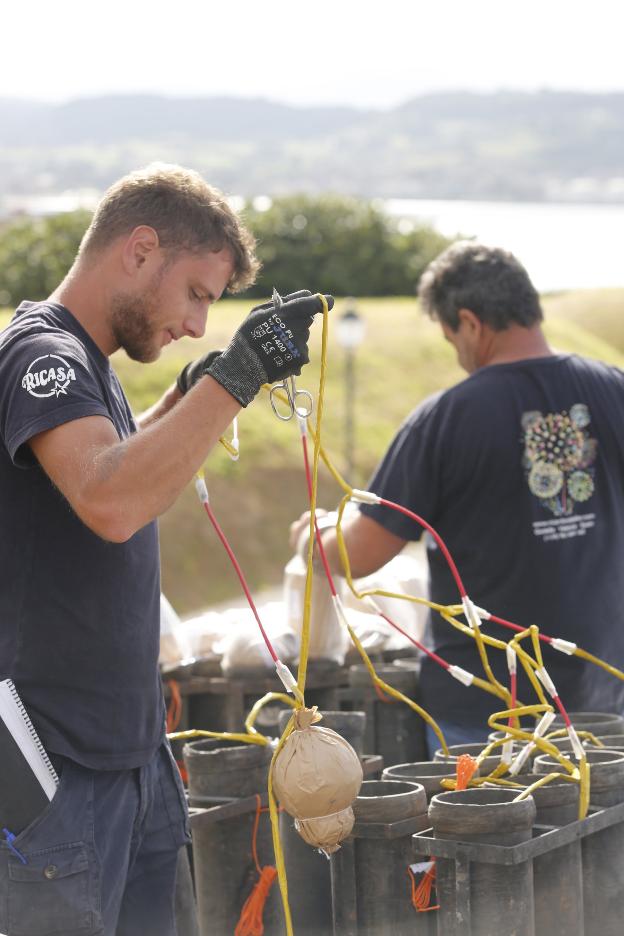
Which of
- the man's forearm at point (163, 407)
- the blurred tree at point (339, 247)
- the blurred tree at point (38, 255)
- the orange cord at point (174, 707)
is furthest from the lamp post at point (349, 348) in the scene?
the man's forearm at point (163, 407)

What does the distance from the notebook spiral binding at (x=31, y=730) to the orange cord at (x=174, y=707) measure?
67.8 inches

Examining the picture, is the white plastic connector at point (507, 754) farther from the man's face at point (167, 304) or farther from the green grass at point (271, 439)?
the green grass at point (271, 439)

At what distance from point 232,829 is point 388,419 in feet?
59.4

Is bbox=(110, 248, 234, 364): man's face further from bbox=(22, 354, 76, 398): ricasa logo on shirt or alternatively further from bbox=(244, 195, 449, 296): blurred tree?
bbox=(244, 195, 449, 296): blurred tree

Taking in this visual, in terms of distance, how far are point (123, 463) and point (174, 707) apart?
2.22 meters

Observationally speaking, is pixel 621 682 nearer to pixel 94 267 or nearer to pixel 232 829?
pixel 232 829

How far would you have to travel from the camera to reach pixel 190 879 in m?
3.38

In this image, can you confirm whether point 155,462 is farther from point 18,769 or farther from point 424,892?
point 424,892

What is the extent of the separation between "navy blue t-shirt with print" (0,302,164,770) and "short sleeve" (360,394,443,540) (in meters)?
1.49

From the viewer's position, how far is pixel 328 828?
2.68 meters

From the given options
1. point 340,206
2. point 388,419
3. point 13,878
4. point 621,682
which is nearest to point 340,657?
point 621,682

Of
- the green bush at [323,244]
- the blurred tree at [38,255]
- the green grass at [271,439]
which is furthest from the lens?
the green bush at [323,244]

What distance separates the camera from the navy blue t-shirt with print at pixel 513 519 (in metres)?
4.20

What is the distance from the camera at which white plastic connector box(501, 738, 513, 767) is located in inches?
126
